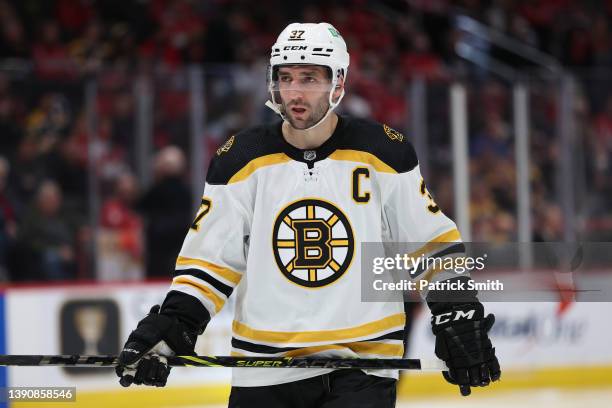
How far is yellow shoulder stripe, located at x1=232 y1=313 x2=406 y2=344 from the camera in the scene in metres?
2.71

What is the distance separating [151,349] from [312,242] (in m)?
0.46

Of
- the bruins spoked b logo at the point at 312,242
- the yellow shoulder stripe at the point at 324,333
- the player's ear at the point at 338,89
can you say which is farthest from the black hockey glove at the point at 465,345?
the player's ear at the point at 338,89

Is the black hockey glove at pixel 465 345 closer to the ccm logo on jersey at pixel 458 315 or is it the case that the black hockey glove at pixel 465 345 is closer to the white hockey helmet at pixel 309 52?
the ccm logo on jersey at pixel 458 315

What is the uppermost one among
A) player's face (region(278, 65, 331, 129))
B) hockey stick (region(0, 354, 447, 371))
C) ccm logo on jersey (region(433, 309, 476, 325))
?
player's face (region(278, 65, 331, 129))

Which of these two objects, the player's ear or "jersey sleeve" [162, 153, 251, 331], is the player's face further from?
"jersey sleeve" [162, 153, 251, 331]

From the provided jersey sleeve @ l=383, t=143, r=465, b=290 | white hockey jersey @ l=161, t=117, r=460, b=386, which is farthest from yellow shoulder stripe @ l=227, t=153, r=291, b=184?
jersey sleeve @ l=383, t=143, r=465, b=290

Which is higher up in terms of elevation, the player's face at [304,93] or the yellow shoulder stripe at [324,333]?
the player's face at [304,93]

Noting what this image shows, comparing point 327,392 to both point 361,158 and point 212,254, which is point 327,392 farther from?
point 361,158

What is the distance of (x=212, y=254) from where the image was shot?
2797 millimetres

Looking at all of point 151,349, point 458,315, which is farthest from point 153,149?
point 458,315

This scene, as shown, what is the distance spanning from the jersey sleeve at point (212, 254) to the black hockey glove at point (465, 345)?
0.52 m

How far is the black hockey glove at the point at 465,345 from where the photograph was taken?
2650 millimetres

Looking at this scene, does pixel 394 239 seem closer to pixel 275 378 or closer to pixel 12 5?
pixel 275 378

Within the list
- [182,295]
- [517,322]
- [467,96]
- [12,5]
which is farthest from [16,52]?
[182,295]
